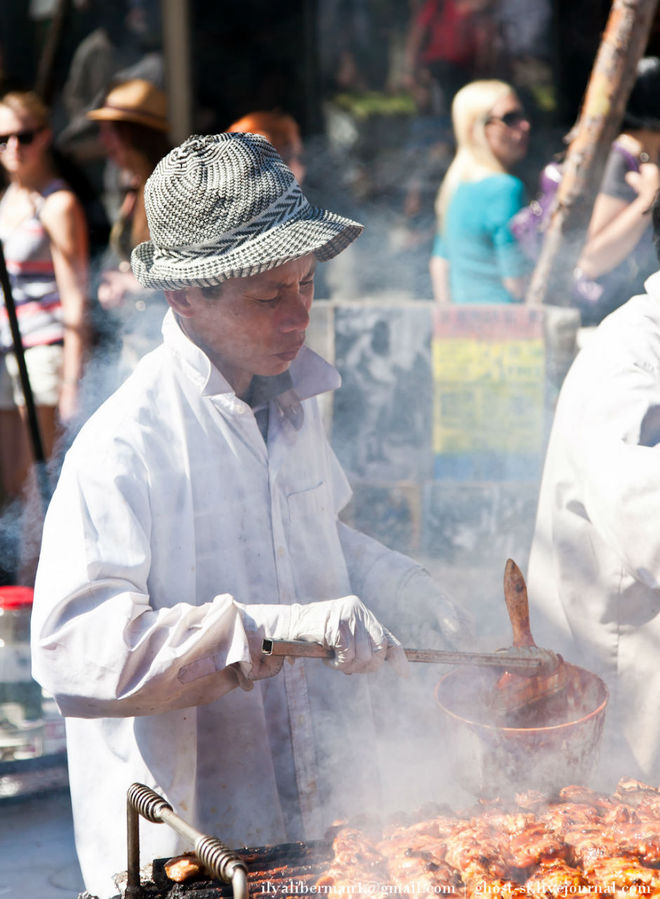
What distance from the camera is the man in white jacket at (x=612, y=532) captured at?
2.42 metres

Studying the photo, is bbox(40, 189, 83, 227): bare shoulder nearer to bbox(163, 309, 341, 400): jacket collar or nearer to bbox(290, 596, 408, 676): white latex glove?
bbox(163, 309, 341, 400): jacket collar

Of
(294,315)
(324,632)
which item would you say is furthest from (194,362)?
(324,632)

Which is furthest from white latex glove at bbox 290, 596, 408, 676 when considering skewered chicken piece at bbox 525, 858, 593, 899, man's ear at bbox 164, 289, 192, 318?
man's ear at bbox 164, 289, 192, 318

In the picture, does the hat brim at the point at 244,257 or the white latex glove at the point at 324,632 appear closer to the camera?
the white latex glove at the point at 324,632

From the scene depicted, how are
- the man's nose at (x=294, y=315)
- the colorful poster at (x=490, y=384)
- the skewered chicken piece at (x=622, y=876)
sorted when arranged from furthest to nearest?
1. the colorful poster at (x=490, y=384)
2. the man's nose at (x=294, y=315)
3. the skewered chicken piece at (x=622, y=876)

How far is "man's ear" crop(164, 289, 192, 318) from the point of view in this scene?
221 cm

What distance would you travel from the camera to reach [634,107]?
517 cm

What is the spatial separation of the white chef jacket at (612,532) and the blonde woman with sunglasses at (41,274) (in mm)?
2941

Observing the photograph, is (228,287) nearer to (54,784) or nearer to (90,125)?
(54,784)

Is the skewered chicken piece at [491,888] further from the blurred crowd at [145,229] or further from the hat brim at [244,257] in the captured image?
the blurred crowd at [145,229]

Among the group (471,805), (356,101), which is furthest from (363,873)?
(356,101)

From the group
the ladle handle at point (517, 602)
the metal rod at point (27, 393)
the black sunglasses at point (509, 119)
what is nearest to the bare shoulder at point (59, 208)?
the metal rod at point (27, 393)

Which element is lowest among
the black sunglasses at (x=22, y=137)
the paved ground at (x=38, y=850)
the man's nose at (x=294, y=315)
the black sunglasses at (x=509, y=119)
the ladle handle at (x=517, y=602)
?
the paved ground at (x=38, y=850)

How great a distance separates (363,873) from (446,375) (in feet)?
10.9
